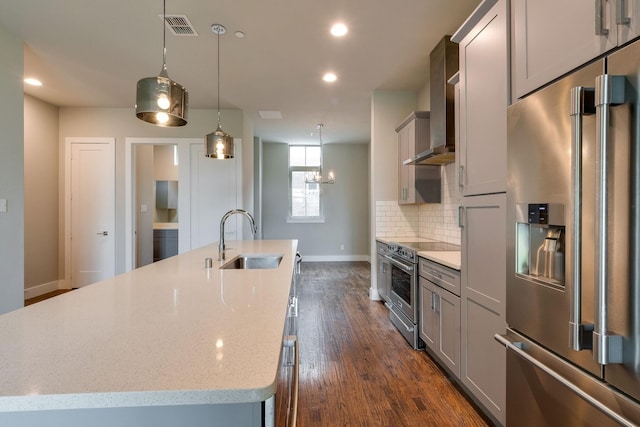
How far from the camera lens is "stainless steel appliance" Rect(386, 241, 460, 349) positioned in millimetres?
2816

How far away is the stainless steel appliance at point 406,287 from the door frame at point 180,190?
9.52 ft

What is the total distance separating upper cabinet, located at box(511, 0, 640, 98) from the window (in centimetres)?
667

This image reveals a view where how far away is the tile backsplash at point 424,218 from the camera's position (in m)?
3.41

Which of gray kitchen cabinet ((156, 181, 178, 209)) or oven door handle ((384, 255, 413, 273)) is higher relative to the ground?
gray kitchen cabinet ((156, 181, 178, 209))

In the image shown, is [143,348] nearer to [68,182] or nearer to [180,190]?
[180,190]

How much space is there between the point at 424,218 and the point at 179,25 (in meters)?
3.39

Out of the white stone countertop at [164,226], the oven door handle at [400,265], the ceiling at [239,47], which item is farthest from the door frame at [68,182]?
the oven door handle at [400,265]

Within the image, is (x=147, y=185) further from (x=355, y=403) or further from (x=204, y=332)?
(x=204, y=332)

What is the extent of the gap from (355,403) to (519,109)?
1.90 metres

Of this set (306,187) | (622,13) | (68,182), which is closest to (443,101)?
(622,13)

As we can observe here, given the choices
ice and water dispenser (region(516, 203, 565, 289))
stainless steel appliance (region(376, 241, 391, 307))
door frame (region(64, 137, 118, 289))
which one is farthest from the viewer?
door frame (region(64, 137, 118, 289))

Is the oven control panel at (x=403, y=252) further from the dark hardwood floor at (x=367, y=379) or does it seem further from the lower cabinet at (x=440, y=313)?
the dark hardwood floor at (x=367, y=379)

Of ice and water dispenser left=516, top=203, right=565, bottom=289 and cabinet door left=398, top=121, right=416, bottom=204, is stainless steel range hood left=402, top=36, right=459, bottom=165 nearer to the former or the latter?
cabinet door left=398, top=121, right=416, bottom=204

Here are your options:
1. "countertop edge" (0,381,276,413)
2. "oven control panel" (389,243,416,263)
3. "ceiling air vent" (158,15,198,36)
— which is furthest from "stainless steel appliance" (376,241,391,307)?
"countertop edge" (0,381,276,413)
